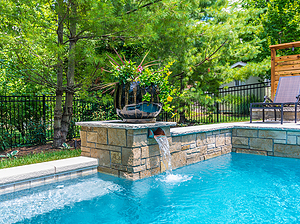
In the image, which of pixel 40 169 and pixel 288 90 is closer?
pixel 40 169

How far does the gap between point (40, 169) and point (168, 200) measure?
181 cm

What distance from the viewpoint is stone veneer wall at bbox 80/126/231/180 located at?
379 cm

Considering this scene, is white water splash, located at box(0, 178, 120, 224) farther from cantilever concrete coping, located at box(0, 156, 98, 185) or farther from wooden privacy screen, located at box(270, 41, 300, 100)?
wooden privacy screen, located at box(270, 41, 300, 100)

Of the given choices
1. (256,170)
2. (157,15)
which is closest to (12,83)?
(157,15)

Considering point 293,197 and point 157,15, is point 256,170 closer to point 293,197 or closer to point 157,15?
point 293,197

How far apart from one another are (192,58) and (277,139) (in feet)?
13.3

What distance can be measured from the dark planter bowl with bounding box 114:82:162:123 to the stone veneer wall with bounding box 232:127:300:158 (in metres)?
2.68

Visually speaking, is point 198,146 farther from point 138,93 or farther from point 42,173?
point 42,173

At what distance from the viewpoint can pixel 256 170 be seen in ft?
14.5

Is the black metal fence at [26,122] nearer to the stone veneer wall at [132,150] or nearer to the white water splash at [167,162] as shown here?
the stone veneer wall at [132,150]

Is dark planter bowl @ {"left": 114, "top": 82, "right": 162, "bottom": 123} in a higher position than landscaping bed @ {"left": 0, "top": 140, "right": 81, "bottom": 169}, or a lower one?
higher

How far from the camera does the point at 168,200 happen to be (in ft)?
10.2

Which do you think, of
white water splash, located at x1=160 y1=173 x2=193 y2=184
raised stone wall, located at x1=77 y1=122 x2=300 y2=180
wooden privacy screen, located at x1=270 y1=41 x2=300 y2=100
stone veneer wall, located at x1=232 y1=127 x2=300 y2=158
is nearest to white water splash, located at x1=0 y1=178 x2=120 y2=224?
raised stone wall, located at x1=77 y1=122 x2=300 y2=180

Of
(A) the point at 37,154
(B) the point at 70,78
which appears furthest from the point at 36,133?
(B) the point at 70,78
